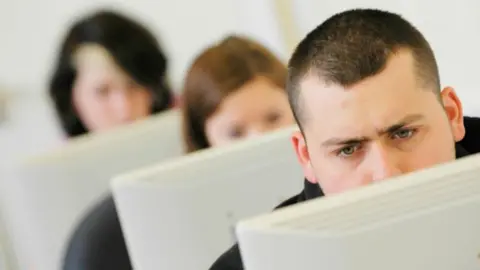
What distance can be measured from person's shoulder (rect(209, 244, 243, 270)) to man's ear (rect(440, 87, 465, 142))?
0.27 m

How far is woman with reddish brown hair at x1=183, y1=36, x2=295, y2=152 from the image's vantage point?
1.46 metres

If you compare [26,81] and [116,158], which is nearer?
[116,158]

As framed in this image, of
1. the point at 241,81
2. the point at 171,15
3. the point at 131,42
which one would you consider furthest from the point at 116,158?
the point at 171,15

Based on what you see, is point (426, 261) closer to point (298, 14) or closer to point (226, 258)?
point (226, 258)

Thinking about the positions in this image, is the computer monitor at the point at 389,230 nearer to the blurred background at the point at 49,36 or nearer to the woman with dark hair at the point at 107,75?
the woman with dark hair at the point at 107,75

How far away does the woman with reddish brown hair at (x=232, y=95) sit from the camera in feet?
4.77

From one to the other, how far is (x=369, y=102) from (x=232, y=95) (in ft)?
2.09

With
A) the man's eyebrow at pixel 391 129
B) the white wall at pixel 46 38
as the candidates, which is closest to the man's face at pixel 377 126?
the man's eyebrow at pixel 391 129

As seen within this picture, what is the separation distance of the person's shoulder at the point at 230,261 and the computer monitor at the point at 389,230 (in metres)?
0.32

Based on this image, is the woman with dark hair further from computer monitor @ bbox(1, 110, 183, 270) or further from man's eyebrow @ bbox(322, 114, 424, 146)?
man's eyebrow @ bbox(322, 114, 424, 146)

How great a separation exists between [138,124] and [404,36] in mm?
793

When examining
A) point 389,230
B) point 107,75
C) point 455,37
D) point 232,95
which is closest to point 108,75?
point 107,75

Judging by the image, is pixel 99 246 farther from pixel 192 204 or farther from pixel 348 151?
pixel 348 151

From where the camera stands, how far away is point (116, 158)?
1.50 m
